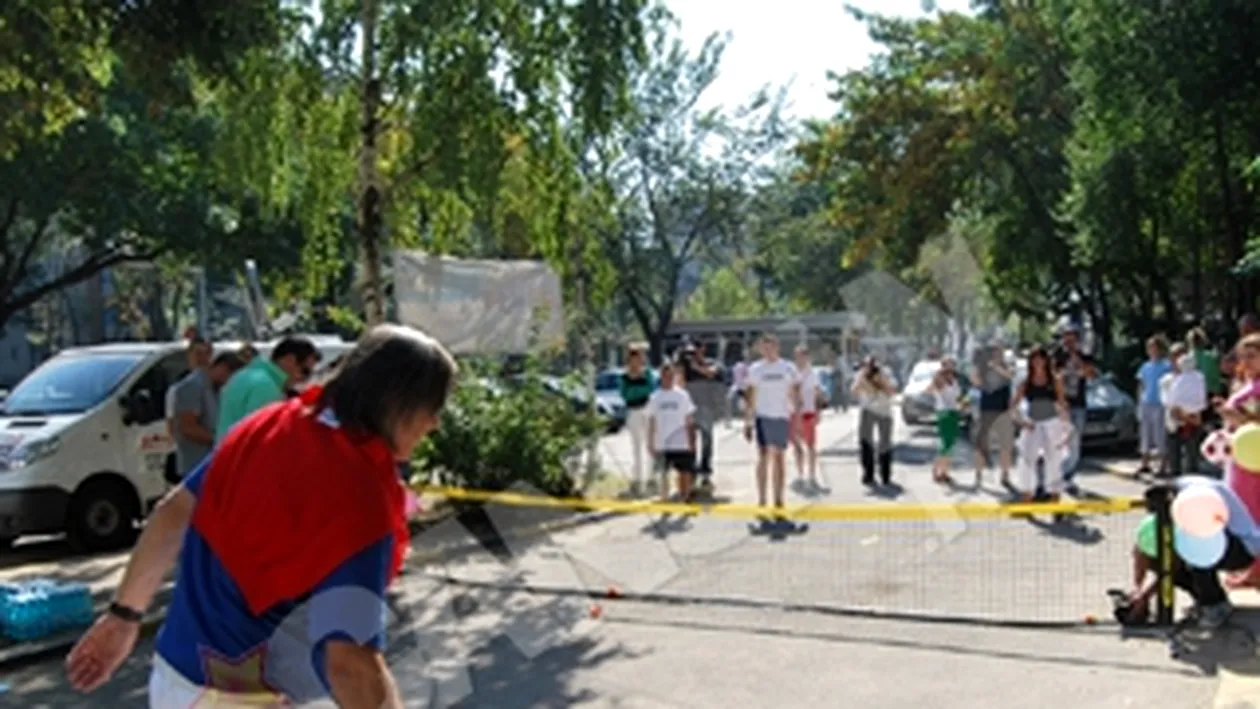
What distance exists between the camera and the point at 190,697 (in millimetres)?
2902

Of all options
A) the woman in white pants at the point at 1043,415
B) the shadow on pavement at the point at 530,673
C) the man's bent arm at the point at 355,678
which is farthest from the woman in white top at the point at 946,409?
Result: the man's bent arm at the point at 355,678

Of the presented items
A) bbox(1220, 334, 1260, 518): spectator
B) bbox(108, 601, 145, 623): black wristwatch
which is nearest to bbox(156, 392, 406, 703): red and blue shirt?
bbox(108, 601, 145, 623): black wristwatch

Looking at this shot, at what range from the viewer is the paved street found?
6.57 meters

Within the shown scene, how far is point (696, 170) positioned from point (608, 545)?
91.3 feet

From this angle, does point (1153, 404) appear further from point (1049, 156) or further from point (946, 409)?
point (1049, 156)

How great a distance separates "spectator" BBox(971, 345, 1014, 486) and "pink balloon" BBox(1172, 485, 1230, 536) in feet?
24.2

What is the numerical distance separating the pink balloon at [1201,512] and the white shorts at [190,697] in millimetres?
5605

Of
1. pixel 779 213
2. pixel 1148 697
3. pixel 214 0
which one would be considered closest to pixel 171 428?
pixel 214 0

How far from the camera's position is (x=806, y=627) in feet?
26.0

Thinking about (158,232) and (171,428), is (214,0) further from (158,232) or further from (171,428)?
(158,232)

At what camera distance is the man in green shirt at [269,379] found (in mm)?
7918

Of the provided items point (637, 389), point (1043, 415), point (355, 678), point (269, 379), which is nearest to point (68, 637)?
point (269, 379)

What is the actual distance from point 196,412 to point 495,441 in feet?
11.2

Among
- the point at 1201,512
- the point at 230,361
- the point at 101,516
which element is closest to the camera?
the point at 1201,512
